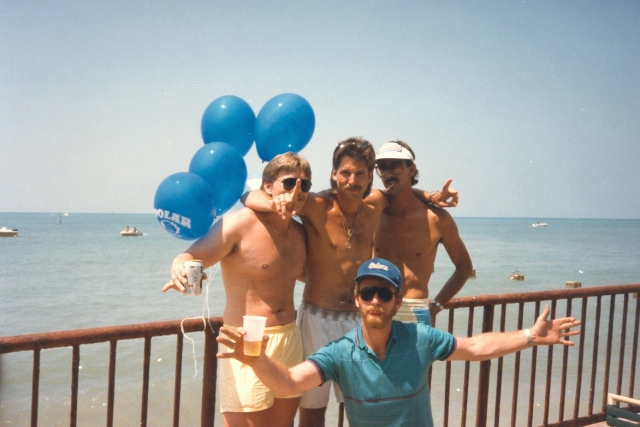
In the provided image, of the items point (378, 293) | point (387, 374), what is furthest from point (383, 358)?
point (378, 293)

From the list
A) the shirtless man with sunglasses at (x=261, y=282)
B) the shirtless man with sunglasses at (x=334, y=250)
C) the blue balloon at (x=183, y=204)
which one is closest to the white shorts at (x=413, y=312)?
the shirtless man with sunglasses at (x=334, y=250)

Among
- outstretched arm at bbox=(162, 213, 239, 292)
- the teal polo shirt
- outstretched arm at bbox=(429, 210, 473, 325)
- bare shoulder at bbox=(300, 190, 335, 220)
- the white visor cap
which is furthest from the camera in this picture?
outstretched arm at bbox=(429, 210, 473, 325)

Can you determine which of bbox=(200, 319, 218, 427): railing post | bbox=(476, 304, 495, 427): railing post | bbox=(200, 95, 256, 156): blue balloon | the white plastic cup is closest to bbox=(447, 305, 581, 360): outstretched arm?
the white plastic cup

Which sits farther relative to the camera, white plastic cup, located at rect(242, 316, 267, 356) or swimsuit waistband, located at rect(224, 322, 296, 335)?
swimsuit waistband, located at rect(224, 322, 296, 335)

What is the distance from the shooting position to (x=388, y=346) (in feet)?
7.70

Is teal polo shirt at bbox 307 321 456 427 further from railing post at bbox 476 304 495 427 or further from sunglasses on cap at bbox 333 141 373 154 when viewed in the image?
railing post at bbox 476 304 495 427

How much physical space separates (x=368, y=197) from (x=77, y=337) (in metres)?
1.95

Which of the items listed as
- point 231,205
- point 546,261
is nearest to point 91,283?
point 231,205

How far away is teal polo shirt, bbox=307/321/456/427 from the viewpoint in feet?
7.48

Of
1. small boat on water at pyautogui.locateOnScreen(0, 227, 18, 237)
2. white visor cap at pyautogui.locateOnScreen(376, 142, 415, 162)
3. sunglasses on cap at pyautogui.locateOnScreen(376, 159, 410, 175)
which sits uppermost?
white visor cap at pyautogui.locateOnScreen(376, 142, 415, 162)

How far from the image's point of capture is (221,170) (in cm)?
283

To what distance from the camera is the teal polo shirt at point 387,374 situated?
2281mm

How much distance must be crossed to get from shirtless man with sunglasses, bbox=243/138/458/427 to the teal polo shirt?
62cm

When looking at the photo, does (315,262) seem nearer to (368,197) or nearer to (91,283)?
(368,197)
